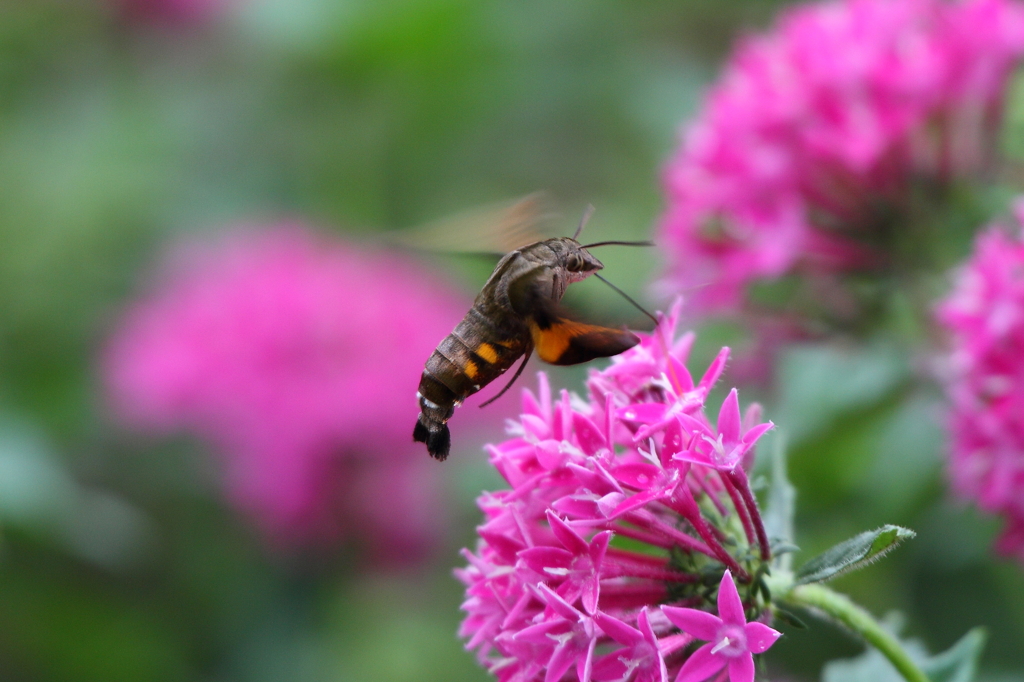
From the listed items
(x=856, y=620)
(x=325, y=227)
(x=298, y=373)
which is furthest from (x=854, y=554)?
(x=325, y=227)

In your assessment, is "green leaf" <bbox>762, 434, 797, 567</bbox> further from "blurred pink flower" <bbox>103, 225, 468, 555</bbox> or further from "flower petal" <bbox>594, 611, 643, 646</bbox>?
"blurred pink flower" <bbox>103, 225, 468, 555</bbox>

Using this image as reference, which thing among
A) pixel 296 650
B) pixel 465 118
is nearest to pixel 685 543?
pixel 296 650

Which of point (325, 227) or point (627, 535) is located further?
→ point (325, 227)

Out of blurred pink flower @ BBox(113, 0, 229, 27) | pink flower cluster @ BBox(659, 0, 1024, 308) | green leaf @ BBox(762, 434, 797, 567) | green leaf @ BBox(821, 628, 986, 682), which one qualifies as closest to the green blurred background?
blurred pink flower @ BBox(113, 0, 229, 27)

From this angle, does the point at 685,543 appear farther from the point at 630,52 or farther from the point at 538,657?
the point at 630,52

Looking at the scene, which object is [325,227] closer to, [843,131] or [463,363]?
[843,131]

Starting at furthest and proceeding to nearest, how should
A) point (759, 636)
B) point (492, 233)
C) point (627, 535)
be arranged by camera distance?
point (492, 233) < point (627, 535) < point (759, 636)

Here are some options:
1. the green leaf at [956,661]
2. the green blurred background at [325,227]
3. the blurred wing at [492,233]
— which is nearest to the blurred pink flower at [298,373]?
the green blurred background at [325,227]

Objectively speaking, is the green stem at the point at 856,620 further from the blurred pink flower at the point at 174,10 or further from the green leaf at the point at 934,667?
the blurred pink flower at the point at 174,10
